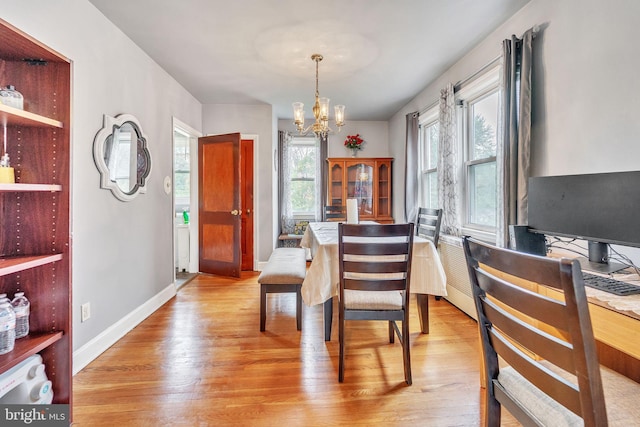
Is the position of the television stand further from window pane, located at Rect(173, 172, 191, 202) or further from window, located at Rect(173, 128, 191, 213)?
window pane, located at Rect(173, 172, 191, 202)

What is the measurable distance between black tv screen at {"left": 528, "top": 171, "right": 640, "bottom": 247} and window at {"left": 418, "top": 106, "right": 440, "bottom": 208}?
7.55 feet

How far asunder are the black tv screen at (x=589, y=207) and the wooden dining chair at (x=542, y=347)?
624 mm

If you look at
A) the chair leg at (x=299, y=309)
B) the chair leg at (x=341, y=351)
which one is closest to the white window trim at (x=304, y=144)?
the chair leg at (x=299, y=309)

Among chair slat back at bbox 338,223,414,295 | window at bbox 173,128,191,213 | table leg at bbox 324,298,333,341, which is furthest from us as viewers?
window at bbox 173,128,191,213

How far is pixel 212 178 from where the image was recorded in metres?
4.14

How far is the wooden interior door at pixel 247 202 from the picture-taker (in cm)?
452

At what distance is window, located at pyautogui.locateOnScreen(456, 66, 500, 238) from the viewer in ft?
9.01

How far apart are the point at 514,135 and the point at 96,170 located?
3.07 m

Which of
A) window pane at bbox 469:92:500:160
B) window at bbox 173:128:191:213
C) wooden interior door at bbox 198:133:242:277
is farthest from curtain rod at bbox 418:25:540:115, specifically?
window at bbox 173:128:191:213

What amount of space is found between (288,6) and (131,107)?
5.33 feet

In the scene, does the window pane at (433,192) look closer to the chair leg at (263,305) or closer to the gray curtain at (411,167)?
the gray curtain at (411,167)

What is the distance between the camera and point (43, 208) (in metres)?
1.38

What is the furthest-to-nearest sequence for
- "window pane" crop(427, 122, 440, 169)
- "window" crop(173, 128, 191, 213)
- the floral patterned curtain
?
"window" crop(173, 128, 191, 213) → "window pane" crop(427, 122, 440, 169) → the floral patterned curtain

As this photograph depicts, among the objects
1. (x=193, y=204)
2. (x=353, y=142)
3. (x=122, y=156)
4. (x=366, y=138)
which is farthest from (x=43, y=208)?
(x=366, y=138)
